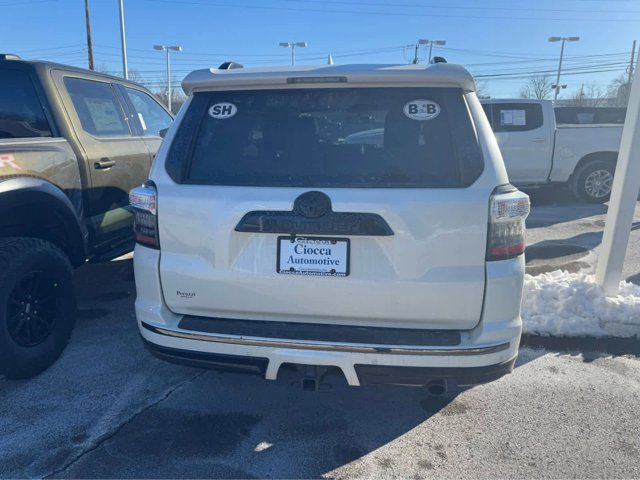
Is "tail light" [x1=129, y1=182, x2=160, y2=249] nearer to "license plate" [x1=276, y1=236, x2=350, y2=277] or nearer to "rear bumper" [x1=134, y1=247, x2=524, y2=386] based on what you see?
"rear bumper" [x1=134, y1=247, x2=524, y2=386]

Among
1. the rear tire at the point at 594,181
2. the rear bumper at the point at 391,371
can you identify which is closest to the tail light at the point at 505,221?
the rear bumper at the point at 391,371

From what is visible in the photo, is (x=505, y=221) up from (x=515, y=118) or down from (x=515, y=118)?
down

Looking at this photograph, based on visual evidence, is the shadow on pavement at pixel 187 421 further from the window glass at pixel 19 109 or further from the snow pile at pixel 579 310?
the window glass at pixel 19 109

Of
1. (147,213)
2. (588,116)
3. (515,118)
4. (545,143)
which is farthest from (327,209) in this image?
(588,116)

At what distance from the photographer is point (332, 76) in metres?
2.54

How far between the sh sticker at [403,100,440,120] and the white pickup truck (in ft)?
27.0

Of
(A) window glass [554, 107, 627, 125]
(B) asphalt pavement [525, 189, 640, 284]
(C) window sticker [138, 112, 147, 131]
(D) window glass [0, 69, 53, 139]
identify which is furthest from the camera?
(A) window glass [554, 107, 627, 125]

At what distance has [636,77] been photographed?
4.34 m

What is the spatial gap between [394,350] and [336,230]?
63 centimetres

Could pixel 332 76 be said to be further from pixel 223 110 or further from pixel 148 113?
pixel 148 113

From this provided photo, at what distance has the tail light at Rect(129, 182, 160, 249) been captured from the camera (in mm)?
2633

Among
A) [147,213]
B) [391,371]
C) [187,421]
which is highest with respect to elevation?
[147,213]

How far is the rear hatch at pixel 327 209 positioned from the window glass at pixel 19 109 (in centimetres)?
196

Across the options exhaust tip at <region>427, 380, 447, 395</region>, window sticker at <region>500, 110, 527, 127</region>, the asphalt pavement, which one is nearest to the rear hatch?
exhaust tip at <region>427, 380, 447, 395</region>
